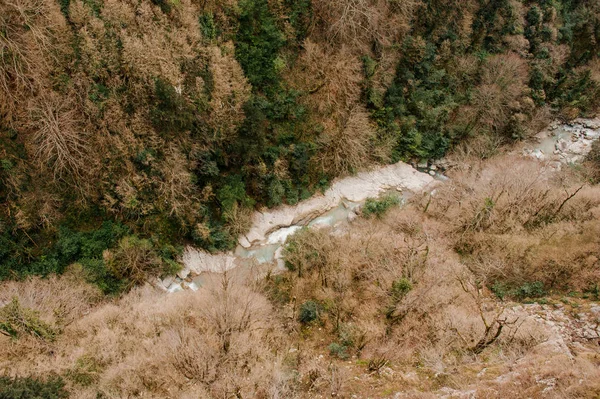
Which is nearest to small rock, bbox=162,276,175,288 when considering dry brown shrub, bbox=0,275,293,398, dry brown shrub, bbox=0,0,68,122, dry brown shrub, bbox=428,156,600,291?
dry brown shrub, bbox=0,275,293,398

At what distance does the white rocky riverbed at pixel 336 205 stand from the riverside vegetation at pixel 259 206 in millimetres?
850

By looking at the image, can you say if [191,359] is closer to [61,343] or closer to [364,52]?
[61,343]

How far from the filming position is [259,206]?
23234 millimetres

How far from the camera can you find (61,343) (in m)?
15.0

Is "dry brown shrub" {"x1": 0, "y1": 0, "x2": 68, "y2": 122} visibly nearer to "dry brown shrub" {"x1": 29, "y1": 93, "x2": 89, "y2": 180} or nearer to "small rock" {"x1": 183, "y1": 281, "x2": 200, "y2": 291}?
"dry brown shrub" {"x1": 29, "y1": 93, "x2": 89, "y2": 180}

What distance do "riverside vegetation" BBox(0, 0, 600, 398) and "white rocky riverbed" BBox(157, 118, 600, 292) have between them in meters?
0.85

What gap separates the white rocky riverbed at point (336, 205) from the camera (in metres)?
20.6

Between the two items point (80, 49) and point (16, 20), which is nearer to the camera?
point (16, 20)

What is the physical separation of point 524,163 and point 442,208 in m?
7.60

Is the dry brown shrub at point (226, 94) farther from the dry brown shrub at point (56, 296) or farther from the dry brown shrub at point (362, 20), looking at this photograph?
the dry brown shrub at point (56, 296)

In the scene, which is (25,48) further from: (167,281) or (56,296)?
(167,281)

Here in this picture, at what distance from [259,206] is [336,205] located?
17.8 feet

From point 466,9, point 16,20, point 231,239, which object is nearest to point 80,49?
point 16,20

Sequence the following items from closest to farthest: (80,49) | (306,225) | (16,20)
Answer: (16,20) < (80,49) < (306,225)
